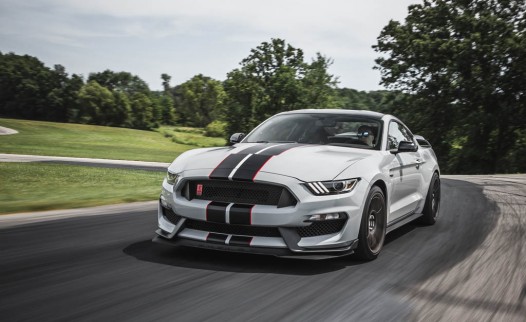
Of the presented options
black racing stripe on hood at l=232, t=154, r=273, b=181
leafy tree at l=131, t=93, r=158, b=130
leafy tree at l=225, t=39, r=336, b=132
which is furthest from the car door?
Answer: leafy tree at l=131, t=93, r=158, b=130

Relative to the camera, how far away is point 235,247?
14.5 feet

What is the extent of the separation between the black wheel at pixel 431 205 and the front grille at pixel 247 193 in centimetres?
343

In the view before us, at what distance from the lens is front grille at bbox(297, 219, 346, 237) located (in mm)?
4453

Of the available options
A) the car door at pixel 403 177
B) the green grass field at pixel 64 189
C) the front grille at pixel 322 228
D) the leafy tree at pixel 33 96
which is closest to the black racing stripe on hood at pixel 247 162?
the front grille at pixel 322 228

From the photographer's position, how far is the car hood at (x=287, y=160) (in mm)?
4598

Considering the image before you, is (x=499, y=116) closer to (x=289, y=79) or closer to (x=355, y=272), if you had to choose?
(x=289, y=79)

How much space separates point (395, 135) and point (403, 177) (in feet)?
2.21

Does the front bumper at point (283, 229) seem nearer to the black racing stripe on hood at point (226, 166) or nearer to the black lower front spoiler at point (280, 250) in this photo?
the black lower front spoiler at point (280, 250)

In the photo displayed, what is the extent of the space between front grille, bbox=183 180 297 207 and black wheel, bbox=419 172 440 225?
3.43 m

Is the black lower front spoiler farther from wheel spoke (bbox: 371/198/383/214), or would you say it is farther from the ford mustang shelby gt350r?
wheel spoke (bbox: 371/198/383/214)

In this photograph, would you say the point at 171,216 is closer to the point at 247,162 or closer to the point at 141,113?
the point at 247,162

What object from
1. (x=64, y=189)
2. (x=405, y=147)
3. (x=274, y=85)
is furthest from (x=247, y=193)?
(x=274, y=85)

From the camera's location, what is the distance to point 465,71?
1350 inches

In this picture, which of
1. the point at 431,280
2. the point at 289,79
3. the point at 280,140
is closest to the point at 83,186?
the point at 280,140
